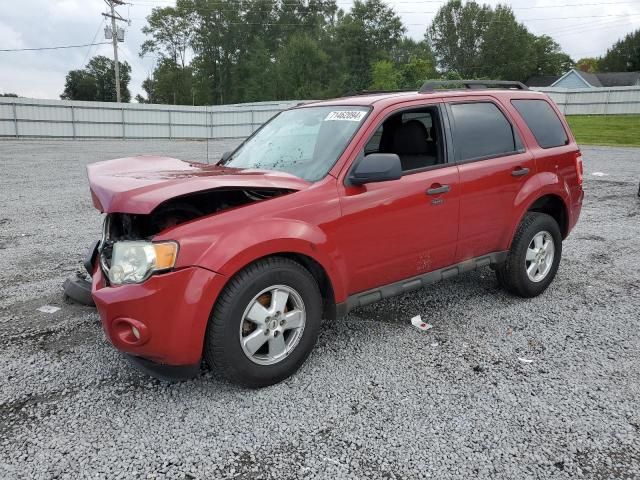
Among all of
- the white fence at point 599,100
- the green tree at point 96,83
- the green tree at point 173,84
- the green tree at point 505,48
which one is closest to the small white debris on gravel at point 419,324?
the white fence at point 599,100

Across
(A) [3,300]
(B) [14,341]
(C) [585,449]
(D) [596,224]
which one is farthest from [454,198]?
(D) [596,224]

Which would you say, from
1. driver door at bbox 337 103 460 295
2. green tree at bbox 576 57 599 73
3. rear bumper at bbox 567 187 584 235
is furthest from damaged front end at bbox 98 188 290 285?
green tree at bbox 576 57 599 73

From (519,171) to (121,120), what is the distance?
29431 mm

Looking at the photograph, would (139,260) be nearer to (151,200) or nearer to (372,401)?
(151,200)

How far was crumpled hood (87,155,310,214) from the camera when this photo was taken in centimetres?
267

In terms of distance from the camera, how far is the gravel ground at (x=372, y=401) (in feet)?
8.05

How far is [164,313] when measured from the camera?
2.69m

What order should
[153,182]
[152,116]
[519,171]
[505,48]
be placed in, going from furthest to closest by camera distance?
[505,48] < [152,116] < [519,171] < [153,182]

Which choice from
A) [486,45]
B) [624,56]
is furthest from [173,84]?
[624,56]

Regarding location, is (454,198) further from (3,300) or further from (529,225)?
(3,300)

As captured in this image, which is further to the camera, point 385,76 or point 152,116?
point 385,76

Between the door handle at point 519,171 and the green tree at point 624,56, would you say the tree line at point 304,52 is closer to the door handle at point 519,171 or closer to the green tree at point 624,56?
the green tree at point 624,56

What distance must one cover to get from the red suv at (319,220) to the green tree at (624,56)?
97.3 m

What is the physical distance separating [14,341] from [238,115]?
29.2 m
